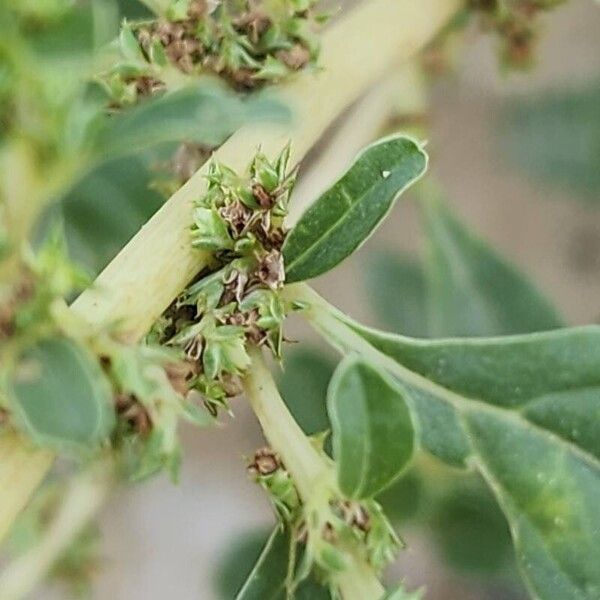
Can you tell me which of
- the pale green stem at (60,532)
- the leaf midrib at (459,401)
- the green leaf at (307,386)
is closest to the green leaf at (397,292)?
the green leaf at (307,386)

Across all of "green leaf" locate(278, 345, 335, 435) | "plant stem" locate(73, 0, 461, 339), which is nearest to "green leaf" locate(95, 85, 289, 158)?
"plant stem" locate(73, 0, 461, 339)

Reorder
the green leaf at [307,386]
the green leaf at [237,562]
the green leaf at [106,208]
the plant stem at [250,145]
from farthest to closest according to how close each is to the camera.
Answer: the green leaf at [237,562], the green leaf at [307,386], the green leaf at [106,208], the plant stem at [250,145]

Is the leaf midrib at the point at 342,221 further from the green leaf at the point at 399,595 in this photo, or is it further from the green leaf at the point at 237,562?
the green leaf at the point at 237,562

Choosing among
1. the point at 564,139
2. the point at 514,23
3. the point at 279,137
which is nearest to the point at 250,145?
the point at 279,137

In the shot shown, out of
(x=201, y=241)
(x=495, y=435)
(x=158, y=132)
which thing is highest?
(x=158, y=132)

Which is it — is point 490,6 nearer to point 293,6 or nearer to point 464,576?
point 293,6

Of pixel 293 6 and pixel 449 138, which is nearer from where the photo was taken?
pixel 293 6

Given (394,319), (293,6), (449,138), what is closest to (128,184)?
(293,6)
